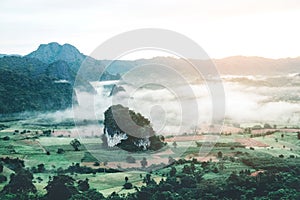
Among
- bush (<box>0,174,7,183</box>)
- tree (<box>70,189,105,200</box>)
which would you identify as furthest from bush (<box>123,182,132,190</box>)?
bush (<box>0,174,7,183</box>)

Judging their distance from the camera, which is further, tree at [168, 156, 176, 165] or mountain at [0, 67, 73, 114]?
mountain at [0, 67, 73, 114]

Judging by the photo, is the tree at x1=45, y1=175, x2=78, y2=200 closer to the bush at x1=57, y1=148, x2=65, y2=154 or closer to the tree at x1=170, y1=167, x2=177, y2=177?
the tree at x1=170, y1=167, x2=177, y2=177

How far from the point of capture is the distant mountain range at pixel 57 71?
100375mm

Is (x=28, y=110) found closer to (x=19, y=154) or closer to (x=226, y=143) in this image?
(x=19, y=154)

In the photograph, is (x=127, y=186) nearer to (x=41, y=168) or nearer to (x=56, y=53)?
(x=41, y=168)

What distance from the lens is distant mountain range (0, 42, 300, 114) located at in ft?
329

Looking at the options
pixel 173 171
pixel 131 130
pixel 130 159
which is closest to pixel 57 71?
pixel 131 130

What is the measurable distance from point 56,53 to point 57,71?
42.9 m

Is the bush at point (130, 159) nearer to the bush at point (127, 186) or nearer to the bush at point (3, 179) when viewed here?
the bush at point (127, 186)

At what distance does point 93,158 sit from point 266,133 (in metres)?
30.5

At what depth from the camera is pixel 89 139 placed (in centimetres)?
7238

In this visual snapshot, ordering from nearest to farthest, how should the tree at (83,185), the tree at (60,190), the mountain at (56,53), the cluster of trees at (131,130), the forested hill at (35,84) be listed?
the tree at (60,190) < the tree at (83,185) < the cluster of trees at (131,130) < the forested hill at (35,84) < the mountain at (56,53)

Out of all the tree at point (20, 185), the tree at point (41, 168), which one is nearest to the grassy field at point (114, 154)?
the tree at point (41, 168)

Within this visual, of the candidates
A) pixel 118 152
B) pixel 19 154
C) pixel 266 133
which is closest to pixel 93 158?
pixel 118 152
